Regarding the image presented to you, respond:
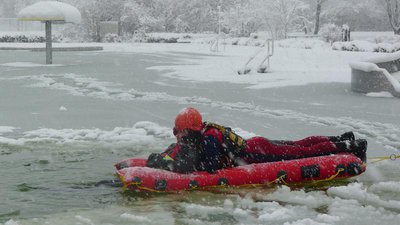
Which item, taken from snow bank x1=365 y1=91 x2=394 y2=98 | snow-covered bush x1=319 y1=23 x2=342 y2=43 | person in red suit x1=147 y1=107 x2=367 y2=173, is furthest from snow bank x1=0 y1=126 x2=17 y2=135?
snow-covered bush x1=319 y1=23 x2=342 y2=43

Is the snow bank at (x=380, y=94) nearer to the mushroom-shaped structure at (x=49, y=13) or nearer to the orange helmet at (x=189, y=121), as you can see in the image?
the orange helmet at (x=189, y=121)

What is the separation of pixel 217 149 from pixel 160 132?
334cm

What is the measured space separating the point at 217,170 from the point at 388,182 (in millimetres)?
1955

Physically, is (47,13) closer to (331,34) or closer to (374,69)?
(374,69)

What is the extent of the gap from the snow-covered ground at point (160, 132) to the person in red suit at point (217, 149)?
402 millimetres

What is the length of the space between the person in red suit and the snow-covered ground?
0.40 m

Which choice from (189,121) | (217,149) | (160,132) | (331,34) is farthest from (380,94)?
(331,34)

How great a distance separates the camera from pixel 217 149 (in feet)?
22.8

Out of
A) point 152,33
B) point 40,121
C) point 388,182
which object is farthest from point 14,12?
point 388,182

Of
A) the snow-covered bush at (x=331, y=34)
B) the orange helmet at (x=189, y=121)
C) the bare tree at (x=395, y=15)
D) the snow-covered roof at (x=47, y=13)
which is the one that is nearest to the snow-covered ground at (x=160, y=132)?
the orange helmet at (x=189, y=121)

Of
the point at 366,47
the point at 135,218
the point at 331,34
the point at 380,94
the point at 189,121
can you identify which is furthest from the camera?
the point at 331,34

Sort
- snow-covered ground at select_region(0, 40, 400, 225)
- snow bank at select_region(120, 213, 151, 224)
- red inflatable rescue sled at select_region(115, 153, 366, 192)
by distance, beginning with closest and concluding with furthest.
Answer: snow bank at select_region(120, 213, 151, 224), snow-covered ground at select_region(0, 40, 400, 225), red inflatable rescue sled at select_region(115, 153, 366, 192)

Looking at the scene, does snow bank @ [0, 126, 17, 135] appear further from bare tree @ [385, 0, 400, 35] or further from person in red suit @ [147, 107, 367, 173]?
bare tree @ [385, 0, 400, 35]

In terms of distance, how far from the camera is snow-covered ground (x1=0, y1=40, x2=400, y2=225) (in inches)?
240
